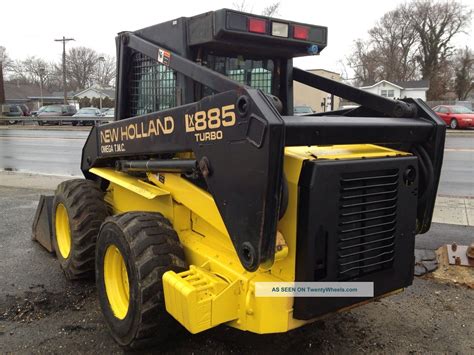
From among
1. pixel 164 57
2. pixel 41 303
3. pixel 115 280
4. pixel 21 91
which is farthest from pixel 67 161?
Result: pixel 21 91

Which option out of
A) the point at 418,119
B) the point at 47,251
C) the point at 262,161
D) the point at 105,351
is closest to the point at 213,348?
the point at 105,351

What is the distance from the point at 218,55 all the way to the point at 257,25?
0.41m

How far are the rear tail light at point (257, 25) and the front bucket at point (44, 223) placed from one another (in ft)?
9.94

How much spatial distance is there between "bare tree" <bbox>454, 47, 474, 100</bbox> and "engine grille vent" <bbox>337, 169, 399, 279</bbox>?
65.8m

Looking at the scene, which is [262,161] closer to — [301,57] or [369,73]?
[301,57]

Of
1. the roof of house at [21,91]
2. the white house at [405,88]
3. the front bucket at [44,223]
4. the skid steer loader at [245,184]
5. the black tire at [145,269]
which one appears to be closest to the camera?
the skid steer loader at [245,184]

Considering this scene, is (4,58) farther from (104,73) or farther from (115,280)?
(115,280)

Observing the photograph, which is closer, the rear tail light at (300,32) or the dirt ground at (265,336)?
the dirt ground at (265,336)

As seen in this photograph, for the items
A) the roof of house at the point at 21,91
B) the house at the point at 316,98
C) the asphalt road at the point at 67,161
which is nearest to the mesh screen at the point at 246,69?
the house at the point at 316,98

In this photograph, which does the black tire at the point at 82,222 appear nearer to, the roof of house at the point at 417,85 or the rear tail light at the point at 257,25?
the rear tail light at the point at 257,25

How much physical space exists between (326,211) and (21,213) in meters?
5.92

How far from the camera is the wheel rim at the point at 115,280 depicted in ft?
11.0

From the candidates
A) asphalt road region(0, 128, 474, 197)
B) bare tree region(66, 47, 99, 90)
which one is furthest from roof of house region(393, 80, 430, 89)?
bare tree region(66, 47, 99, 90)

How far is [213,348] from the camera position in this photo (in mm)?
3176
